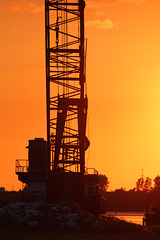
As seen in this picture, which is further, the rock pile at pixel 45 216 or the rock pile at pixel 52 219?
the rock pile at pixel 45 216

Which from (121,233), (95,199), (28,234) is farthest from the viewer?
(95,199)

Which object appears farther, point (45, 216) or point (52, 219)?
point (45, 216)

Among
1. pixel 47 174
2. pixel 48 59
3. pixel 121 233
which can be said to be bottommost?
pixel 121 233

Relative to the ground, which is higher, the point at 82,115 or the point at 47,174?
the point at 82,115

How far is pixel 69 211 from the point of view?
71.3m

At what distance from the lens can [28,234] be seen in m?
60.6

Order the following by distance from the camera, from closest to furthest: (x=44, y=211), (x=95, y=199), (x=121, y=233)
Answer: (x=121, y=233) → (x=44, y=211) → (x=95, y=199)

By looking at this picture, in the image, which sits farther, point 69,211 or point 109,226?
point 69,211

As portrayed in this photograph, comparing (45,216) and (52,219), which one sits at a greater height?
(45,216)

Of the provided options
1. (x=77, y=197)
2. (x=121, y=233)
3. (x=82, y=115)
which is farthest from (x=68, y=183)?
(x=121, y=233)

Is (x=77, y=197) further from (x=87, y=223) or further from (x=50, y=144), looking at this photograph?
(x=87, y=223)

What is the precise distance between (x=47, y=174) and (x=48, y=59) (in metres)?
13.5

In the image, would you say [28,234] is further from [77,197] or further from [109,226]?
[77,197]

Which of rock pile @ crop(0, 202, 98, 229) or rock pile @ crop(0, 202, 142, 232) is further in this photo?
rock pile @ crop(0, 202, 98, 229)
